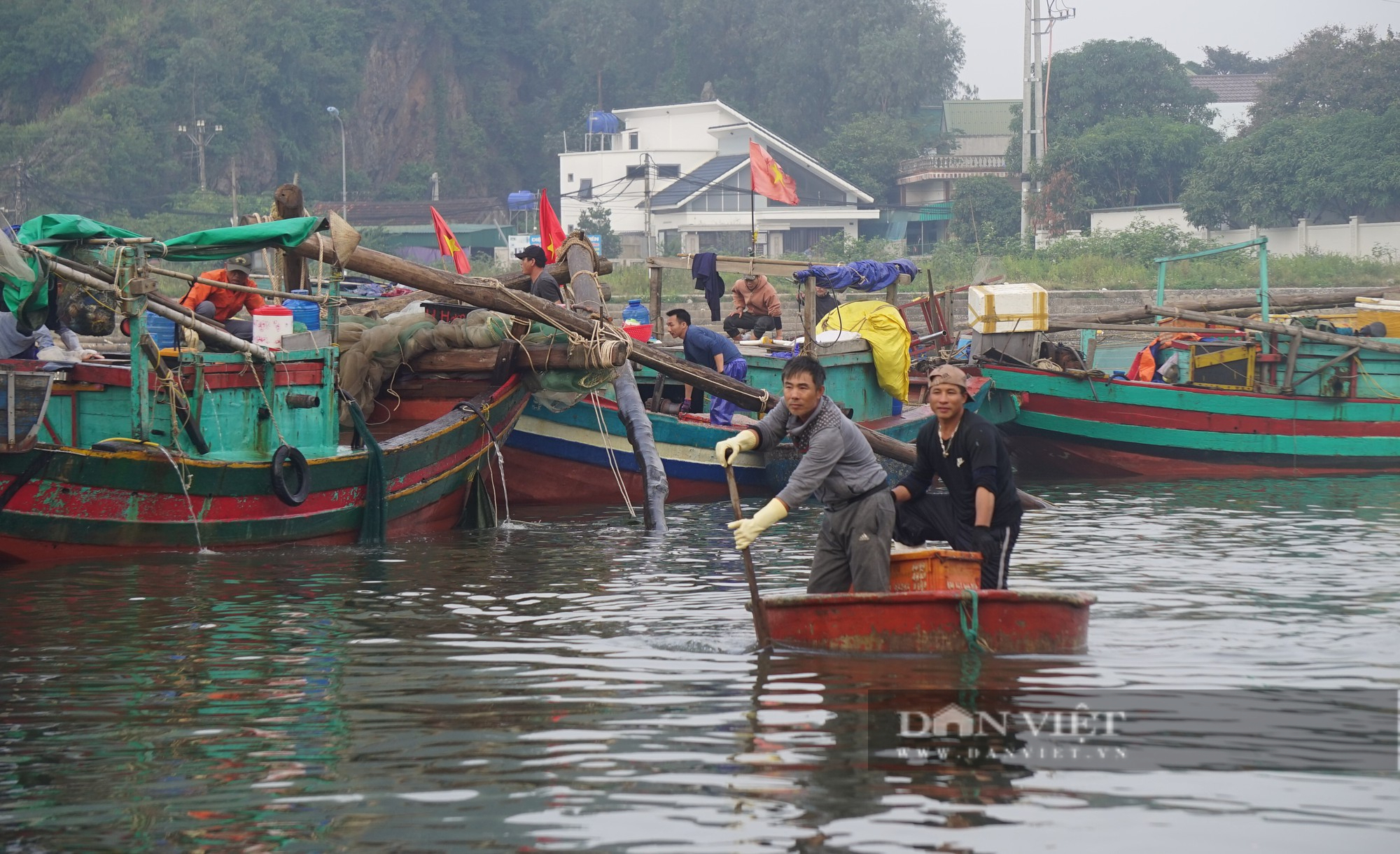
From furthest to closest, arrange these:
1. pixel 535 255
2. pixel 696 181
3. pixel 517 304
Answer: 1. pixel 696 181
2. pixel 535 255
3. pixel 517 304

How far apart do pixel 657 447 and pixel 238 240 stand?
5350 mm

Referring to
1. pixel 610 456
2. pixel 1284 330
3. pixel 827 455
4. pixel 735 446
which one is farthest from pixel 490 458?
pixel 1284 330

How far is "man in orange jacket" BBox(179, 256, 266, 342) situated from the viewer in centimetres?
1206

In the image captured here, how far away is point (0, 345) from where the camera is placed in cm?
1094

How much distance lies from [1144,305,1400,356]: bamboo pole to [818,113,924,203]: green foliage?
40181 mm

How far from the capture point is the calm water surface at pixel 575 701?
502 cm

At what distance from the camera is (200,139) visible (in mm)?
52250

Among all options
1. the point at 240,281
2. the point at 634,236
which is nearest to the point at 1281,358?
the point at 240,281

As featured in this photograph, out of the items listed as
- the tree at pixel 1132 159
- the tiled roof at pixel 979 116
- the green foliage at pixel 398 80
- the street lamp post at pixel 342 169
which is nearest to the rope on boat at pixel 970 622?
the tree at pixel 1132 159

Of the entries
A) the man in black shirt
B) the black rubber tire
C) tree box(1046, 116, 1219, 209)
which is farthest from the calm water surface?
tree box(1046, 116, 1219, 209)

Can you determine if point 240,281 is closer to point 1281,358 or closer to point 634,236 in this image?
point 1281,358

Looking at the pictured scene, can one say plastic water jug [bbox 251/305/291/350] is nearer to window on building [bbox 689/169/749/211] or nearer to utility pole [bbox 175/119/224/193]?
window on building [bbox 689/169/749/211]

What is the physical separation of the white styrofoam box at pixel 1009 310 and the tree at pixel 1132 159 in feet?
102

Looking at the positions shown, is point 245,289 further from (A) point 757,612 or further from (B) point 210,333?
(A) point 757,612
